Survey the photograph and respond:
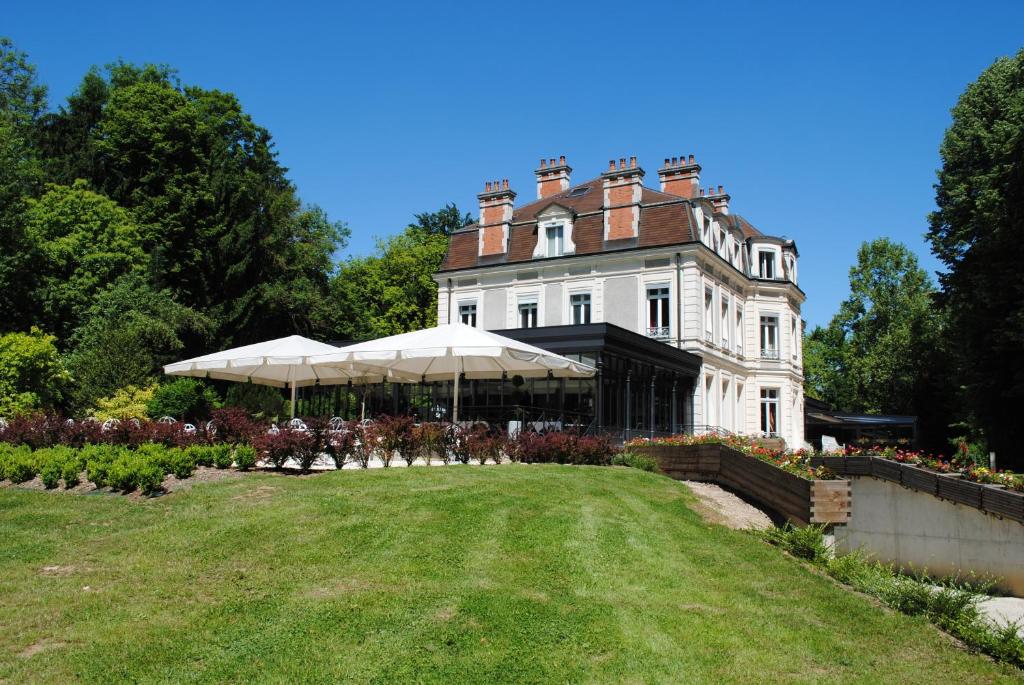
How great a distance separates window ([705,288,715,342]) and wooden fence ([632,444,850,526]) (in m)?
16.1

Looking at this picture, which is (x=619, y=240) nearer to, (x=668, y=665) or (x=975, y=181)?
(x=975, y=181)

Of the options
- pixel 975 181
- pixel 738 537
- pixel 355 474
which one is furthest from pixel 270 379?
pixel 975 181

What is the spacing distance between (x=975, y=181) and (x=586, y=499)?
75.3ft

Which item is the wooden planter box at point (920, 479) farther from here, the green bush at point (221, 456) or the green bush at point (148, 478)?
the green bush at point (148, 478)

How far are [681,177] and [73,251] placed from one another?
25826 millimetres

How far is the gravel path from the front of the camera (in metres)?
12.1

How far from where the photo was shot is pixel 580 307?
3431cm

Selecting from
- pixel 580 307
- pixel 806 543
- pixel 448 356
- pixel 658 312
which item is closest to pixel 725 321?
pixel 658 312

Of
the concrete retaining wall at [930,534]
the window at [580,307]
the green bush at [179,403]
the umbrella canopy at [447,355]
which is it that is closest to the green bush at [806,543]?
the concrete retaining wall at [930,534]

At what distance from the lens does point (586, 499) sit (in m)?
11.3

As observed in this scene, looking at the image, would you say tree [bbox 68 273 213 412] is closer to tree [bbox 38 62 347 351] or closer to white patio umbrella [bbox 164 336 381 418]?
tree [bbox 38 62 347 351]

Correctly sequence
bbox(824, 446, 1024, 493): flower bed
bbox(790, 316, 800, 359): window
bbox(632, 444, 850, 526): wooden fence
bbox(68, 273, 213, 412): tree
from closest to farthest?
bbox(632, 444, 850, 526): wooden fence, bbox(824, 446, 1024, 493): flower bed, bbox(68, 273, 213, 412): tree, bbox(790, 316, 800, 359): window

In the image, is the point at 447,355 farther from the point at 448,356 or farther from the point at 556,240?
the point at 556,240

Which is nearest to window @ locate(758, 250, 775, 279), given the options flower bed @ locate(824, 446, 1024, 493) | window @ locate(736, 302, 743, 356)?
window @ locate(736, 302, 743, 356)
